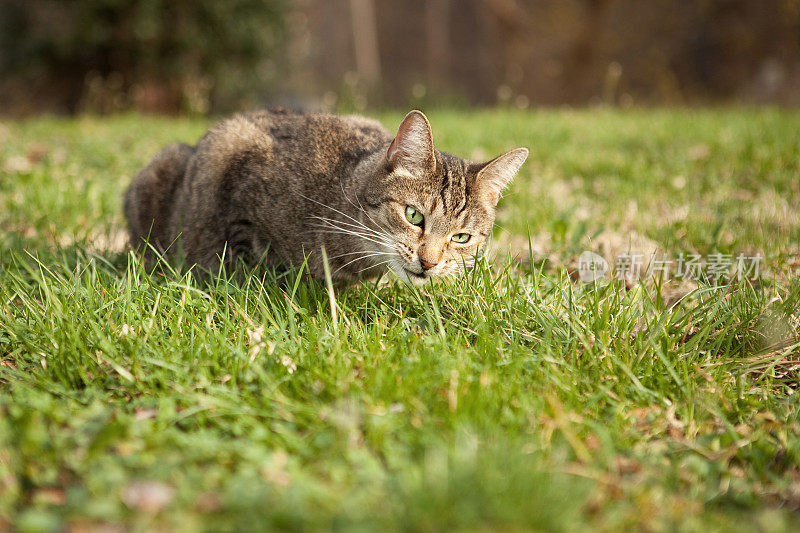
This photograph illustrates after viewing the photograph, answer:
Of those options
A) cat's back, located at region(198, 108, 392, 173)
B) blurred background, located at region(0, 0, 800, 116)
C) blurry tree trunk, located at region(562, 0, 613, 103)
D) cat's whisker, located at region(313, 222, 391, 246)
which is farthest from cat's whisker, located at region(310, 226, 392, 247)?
blurry tree trunk, located at region(562, 0, 613, 103)

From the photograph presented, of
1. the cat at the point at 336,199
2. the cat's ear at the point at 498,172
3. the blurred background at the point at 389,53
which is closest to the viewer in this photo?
the cat at the point at 336,199

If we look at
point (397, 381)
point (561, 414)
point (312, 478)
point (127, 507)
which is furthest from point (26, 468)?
point (561, 414)

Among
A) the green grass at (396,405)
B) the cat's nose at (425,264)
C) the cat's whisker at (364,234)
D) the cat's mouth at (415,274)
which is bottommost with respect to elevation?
the green grass at (396,405)

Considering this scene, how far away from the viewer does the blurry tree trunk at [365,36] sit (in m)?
13.0


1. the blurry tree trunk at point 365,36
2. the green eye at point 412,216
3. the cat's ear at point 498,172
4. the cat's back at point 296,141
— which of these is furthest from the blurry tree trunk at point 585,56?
the green eye at point 412,216

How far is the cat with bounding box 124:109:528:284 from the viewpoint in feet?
8.96

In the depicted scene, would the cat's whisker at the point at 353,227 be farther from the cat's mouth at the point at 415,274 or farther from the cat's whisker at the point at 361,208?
the cat's mouth at the point at 415,274

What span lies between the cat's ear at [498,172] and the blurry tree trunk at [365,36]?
1054cm

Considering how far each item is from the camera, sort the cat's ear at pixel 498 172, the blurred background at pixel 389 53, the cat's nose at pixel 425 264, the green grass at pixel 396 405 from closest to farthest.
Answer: the green grass at pixel 396 405 → the cat's nose at pixel 425 264 → the cat's ear at pixel 498 172 → the blurred background at pixel 389 53

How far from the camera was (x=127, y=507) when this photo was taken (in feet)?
4.47

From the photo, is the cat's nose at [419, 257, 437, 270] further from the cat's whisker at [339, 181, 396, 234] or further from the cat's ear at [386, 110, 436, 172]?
the cat's ear at [386, 110, 436, 172]

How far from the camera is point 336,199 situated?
2883mm

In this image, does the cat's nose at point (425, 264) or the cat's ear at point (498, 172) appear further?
the cat's ear at point (498, 172)

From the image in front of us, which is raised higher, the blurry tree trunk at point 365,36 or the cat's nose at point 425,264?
the blurry tree trunk at point 365,36
